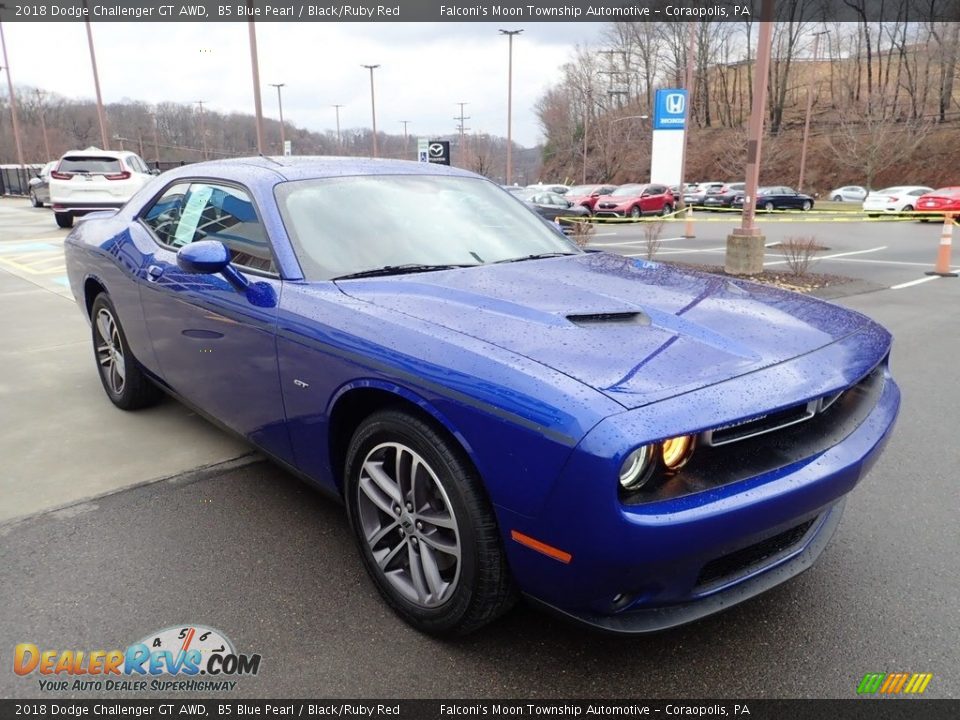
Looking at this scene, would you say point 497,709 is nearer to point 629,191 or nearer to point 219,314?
point 219,314

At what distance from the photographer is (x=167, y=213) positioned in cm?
394

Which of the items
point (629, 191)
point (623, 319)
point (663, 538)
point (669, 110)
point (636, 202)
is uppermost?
point (669, 110)

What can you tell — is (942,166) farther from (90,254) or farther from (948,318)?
(90,254)

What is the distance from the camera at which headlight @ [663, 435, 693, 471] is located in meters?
1.88

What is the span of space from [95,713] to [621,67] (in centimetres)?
7522

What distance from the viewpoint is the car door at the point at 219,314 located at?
9.33 ft

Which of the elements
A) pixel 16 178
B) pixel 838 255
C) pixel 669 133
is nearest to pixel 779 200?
pixel 669 133

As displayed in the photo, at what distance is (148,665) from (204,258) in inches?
58.2

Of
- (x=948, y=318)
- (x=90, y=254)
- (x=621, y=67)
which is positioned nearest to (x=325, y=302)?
(x=90, y=254)

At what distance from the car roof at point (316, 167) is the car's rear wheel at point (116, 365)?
44.5 inches

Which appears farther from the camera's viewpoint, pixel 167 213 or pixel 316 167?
pixel 167 213

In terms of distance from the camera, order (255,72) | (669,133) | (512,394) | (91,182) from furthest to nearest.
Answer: (669,133) < (255,72) < (91,182) < (512,394)

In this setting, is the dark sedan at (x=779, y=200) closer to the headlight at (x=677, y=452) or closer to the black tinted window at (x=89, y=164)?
the black tinted window at (x=89, y=164)

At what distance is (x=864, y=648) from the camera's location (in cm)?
231
